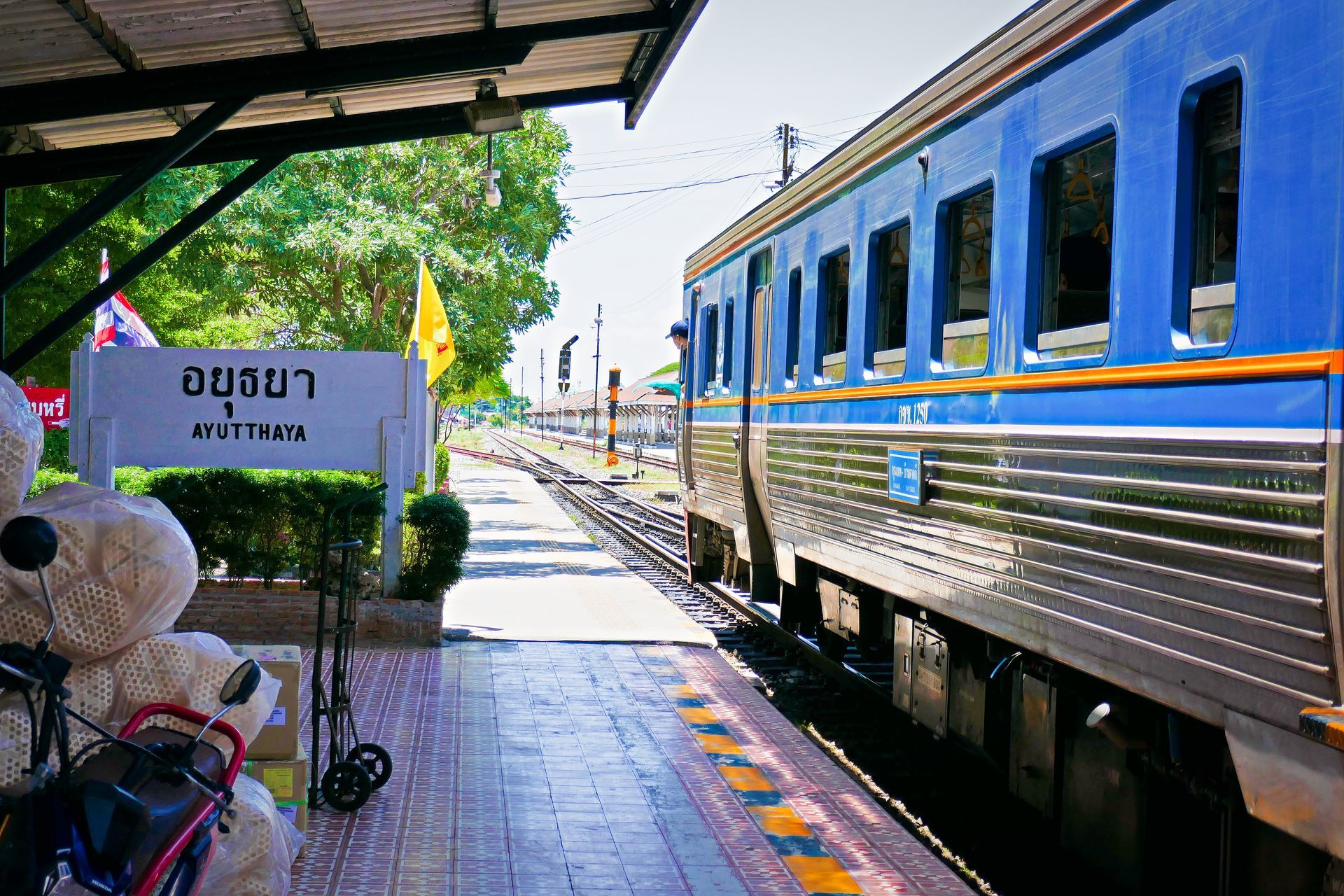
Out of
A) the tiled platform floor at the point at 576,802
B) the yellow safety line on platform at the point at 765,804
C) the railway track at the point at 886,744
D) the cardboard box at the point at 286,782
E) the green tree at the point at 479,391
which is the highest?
the green tree at the point at 479,391

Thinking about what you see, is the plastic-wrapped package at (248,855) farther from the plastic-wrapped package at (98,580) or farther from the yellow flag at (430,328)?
the yellow flag at (430,328)

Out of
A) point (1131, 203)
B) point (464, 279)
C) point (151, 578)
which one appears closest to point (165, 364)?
point (151, 578)

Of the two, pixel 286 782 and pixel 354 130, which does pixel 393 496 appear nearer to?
pixel 354 130

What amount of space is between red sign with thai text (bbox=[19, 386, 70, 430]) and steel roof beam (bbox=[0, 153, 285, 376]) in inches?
223

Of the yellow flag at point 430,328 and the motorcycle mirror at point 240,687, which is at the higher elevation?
the yellow flag at point 430,328

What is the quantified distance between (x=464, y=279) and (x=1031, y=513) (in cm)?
1777

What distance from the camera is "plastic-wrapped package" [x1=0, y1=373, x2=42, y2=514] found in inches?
140

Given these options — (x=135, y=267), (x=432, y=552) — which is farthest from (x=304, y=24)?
(x=432, y=552)

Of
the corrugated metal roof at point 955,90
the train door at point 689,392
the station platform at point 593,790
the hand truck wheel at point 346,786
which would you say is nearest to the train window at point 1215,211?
the corrugated metal roof at point 955,90

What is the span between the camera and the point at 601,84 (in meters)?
8.90

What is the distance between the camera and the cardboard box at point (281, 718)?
5.55m

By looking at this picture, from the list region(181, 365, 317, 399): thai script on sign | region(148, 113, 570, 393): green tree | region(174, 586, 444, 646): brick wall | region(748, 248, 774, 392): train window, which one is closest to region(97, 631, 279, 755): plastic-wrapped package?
region(174, 586, 444, 646): brick wall

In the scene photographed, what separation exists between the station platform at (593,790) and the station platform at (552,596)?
177 millimetres

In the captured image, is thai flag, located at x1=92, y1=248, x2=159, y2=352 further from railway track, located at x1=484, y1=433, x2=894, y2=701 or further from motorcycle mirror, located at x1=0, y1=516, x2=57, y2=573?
motorcycle mirror, located at x1=0, y1=516, x2=57, y2=573
